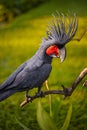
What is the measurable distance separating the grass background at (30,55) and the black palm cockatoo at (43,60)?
149 mm

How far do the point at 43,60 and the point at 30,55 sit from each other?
20.4 feet

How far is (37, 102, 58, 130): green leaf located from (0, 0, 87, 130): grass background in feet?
0.58

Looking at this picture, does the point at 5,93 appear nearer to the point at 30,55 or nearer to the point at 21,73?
the point at 21,73

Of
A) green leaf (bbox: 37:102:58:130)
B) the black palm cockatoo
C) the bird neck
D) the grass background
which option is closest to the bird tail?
the black palm cockatoo

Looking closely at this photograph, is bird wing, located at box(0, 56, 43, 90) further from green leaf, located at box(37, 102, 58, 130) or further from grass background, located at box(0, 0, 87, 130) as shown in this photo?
green leaf, located at box(37, 102, 58, 130)

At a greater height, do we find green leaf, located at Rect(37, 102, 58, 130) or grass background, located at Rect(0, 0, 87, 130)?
green leaf, located at Rect(37, 102, 58, 130)

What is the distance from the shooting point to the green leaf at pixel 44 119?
2871mm

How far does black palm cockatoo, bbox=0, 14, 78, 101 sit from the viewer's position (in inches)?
86.0

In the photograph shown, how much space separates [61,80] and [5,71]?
3.56 ft

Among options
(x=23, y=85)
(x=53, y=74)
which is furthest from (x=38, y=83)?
(x=53, y=74)

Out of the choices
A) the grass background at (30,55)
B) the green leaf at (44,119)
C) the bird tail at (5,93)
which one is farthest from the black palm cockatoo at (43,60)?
the green leaf at (44,119)

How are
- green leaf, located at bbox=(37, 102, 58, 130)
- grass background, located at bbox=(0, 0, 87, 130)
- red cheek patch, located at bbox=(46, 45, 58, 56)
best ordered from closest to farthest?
1. red cheek patch, located at bbox=(46, 45, 58, 56)
2. green leaf, located at bbox=(37, 102, 58, 130)
3. grass background, located at bbox=(0, 0, 87, 130)

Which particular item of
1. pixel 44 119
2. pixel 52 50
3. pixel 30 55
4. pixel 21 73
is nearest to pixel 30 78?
pixel 21 73

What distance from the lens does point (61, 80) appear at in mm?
6617
